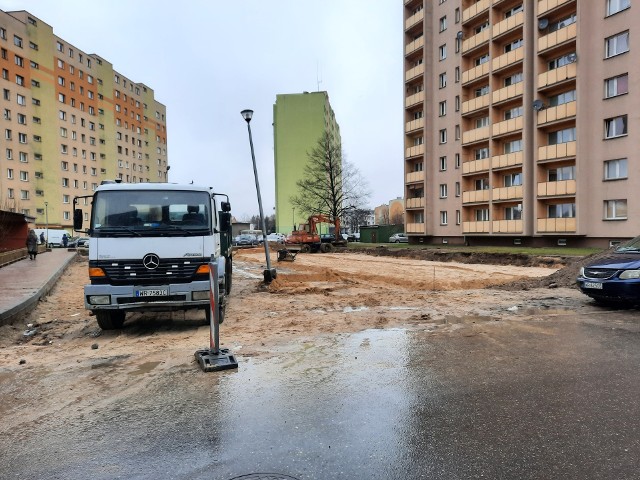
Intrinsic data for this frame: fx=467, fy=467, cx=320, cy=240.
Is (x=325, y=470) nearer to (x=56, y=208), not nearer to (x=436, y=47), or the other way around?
(x=436, y=47)

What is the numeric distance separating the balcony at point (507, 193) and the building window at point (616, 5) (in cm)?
1186

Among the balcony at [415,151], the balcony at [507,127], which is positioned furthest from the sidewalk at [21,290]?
the balcony at [415,151]

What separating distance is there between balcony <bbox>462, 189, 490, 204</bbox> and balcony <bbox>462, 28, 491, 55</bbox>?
11963 millimetres

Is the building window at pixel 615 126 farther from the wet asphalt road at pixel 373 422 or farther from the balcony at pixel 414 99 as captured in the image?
the wet asphalt road at pixel 373 422

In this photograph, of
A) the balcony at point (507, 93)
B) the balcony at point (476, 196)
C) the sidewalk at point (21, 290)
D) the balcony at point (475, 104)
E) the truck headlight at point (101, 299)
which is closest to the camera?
the truck headlight at point (101, 299)

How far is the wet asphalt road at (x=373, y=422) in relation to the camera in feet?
10.6

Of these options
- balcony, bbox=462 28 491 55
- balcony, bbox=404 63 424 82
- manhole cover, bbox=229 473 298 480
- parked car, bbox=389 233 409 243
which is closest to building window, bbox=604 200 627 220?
balcony, bbox=462 28 491 55

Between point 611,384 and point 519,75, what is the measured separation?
1399 inches

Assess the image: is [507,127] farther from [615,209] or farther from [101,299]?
[101,299]

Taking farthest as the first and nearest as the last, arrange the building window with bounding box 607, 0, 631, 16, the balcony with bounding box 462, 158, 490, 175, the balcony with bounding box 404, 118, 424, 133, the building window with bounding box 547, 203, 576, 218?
the balcony with bounding box 404, 118, 424, 133 < the balcony with bounding box 462, 158, 490, 175 < the building window with bounding box 547, 203, 576, 218 < the building window with bounding box 607, 0, 631, 16

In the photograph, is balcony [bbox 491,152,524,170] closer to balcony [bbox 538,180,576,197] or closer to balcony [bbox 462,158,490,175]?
balcony [bbox 462,158,490,175]

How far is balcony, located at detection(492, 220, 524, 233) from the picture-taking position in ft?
110

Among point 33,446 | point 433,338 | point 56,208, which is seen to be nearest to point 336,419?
point 33,446

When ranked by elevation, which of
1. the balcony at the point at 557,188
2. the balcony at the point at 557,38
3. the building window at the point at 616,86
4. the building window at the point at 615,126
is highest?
the balcony at the point at 557,38
